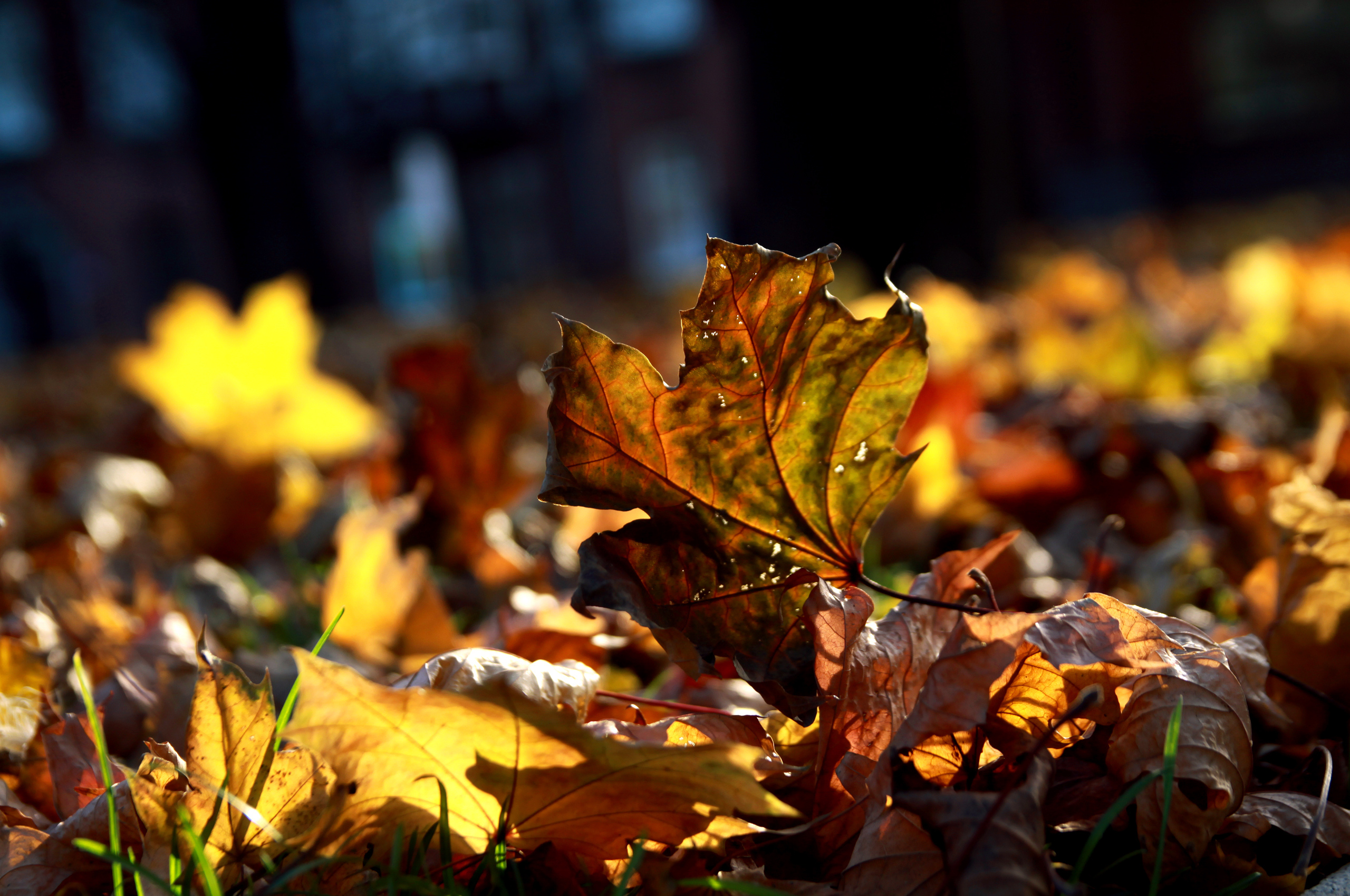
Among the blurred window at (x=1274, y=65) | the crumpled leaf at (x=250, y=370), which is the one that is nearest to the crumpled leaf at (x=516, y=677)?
the crumpled leaf at (x=250, y=370)

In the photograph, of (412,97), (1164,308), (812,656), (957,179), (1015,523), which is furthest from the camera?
(412,97)

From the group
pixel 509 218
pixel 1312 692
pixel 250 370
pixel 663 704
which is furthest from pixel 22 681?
pixel 509 218

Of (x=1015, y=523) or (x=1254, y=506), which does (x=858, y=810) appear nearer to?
(x=1254, y=506)

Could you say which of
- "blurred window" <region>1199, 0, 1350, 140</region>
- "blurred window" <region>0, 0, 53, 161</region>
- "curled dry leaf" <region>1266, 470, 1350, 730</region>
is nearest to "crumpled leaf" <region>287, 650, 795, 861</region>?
"curled dry leaf" <region>1266, 470, 1350, 730</region>

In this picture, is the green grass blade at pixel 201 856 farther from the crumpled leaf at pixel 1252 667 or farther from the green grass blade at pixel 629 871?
the crumpled leaf at pixel 1252 667

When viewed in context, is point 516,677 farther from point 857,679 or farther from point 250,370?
point 250,370

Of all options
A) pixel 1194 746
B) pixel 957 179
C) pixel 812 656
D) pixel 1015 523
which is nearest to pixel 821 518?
pixel 812 656

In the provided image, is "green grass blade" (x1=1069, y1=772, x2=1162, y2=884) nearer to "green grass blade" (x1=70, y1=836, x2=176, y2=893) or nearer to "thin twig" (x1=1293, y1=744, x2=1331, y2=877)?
"thin twig" (x1=1293, y1=744, x2=1331, y2=877)
